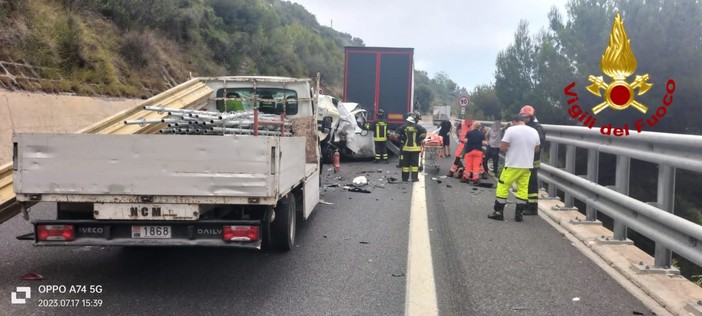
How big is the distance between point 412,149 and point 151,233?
8.23 metres

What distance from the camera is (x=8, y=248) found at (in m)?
5.78

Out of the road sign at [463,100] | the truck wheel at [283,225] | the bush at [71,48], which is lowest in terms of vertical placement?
the truck wheel at [283,225]

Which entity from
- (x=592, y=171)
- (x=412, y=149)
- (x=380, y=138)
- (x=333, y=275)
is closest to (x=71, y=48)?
(x=380, y=138)

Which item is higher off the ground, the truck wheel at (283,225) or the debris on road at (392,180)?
the truck wheel at (283,225)

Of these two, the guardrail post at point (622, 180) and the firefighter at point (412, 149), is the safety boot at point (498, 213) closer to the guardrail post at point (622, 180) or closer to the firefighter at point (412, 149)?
the guardrail post at point (622, 180)

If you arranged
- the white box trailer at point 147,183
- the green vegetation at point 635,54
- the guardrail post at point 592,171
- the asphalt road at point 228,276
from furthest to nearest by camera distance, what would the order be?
the green vegetation at point 635,54 < the guardrail post at point 592,171 < the white box trailer at point 147,183 < the asphalt road at point 228,276

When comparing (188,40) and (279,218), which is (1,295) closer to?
(279,218)

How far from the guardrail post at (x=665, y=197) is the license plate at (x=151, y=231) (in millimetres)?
4254

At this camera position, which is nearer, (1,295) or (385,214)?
(1,295)

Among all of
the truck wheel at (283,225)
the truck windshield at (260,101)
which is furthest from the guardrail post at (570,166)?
the truck wheel at (283,225)

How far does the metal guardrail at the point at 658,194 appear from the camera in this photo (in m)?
4.30

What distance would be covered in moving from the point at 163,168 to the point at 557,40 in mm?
27786

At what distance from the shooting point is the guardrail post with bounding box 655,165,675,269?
4.84 meters

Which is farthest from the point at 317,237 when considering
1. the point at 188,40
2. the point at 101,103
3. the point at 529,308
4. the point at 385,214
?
the point at 188,40
